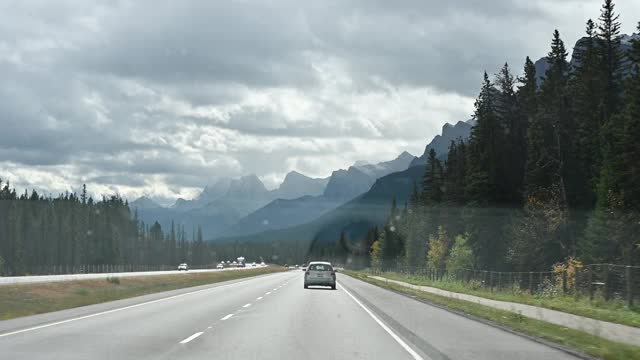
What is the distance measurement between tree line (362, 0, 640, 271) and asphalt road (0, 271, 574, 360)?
31.0m

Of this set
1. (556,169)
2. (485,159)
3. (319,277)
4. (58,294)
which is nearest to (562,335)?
(319,277)

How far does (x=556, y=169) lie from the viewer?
66750 mm

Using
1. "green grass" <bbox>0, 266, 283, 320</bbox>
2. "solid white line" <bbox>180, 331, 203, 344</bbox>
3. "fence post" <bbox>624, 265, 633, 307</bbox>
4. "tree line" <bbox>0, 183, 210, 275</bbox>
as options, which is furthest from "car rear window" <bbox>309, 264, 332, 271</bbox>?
"tree line" <bbox>0, 183, 210, 275</bbox>

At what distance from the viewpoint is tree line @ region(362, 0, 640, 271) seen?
50.9 metres

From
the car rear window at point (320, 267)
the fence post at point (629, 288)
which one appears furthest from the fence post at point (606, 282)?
the car rear window at point (320, 267)

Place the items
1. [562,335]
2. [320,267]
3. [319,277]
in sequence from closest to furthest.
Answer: [562,335], [319,277], [320,267]

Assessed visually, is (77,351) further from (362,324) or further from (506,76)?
(506,76)

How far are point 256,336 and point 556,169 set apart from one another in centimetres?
5606

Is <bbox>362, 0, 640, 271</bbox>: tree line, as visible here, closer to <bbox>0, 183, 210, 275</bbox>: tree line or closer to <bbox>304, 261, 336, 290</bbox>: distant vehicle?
<bbox>304, 261, 336, 290</bbox>: distant vehicle

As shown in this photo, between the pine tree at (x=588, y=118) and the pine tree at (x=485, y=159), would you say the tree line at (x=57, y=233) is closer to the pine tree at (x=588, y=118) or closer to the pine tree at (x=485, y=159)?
the pine tree at (x=485, y=159)

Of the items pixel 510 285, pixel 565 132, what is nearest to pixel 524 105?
pixel 565 132

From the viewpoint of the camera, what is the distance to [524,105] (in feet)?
276

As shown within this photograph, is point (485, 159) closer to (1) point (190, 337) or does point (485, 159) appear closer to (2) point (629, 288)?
(2) point (629, 288)

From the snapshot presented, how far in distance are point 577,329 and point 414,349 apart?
6.54 metres
